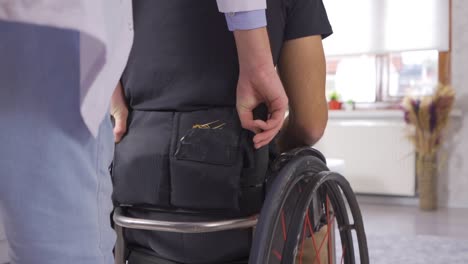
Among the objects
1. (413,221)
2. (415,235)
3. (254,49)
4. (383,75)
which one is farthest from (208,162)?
(383,75)

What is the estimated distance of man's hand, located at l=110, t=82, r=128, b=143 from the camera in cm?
101

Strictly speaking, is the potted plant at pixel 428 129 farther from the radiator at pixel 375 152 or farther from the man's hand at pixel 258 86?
the man's hand at pixel 258 86

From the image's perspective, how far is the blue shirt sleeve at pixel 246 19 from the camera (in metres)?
0.79

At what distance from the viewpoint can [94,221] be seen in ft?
1.80

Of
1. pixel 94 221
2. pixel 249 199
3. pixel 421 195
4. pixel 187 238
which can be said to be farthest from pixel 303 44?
pixel 421 195

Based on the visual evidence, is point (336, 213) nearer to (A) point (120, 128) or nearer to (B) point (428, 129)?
(A) point (120, 128)

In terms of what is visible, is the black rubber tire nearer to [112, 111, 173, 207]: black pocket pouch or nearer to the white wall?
[112, 111, 173, 207]: black pocket pouch

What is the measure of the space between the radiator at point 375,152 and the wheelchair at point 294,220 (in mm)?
3513

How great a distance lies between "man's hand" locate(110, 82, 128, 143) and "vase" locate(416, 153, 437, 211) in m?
3.71

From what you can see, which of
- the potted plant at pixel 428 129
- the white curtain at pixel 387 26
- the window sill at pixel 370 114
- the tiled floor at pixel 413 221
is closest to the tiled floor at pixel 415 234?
the tiled floor at pixel 413 221

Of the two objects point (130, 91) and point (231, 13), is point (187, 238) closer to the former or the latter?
point (130, 91)

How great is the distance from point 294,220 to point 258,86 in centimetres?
25

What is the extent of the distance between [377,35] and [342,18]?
0.38 meters

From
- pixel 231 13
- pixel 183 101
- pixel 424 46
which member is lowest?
pixel 424 46
